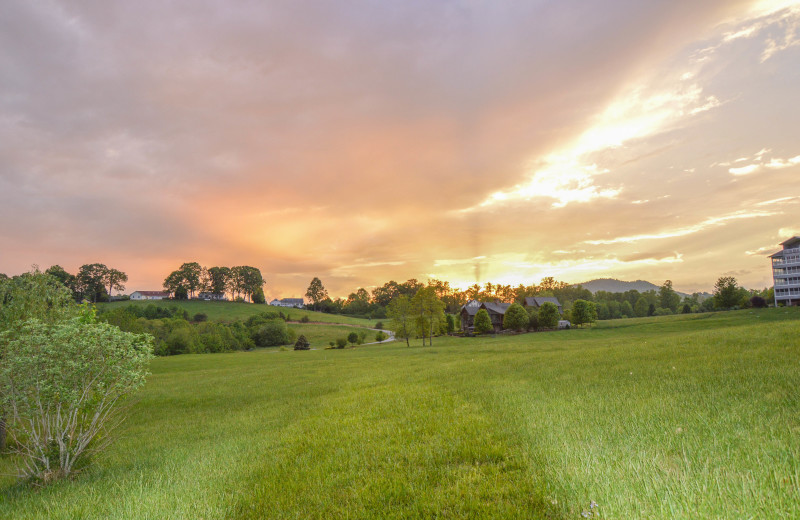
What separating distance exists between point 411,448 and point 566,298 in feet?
456

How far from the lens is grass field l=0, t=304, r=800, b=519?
175 inches

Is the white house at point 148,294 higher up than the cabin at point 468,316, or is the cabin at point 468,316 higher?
the white house at point 148,294

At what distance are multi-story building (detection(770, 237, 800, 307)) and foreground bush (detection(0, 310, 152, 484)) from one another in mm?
108814

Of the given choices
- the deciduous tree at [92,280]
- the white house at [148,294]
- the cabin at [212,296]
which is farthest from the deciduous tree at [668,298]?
the white house at [148,294]

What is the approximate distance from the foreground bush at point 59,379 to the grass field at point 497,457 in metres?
0.73

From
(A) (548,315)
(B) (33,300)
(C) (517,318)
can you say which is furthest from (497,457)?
(A) (548,315)

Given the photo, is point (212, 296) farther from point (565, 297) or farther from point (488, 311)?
point (565, 297)

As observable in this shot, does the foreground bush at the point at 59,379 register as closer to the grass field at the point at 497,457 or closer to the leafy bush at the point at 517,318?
the grass field at the point at 497,457

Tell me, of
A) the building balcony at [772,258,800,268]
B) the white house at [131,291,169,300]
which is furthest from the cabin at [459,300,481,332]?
the white house at [131,291,169,300]

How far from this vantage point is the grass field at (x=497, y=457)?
4.46 m

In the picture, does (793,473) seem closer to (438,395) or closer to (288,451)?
(288,451)

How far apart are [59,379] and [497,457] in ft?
29.4

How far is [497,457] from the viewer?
6.20m

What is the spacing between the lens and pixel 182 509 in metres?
5.52
